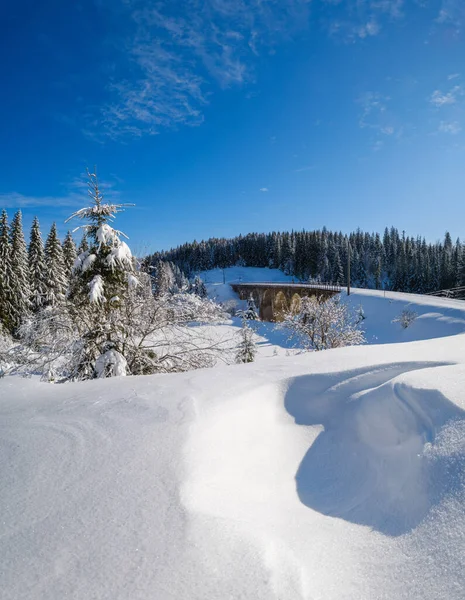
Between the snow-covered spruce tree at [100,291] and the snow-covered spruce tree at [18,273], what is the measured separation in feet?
73.6

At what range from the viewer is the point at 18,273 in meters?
28.4

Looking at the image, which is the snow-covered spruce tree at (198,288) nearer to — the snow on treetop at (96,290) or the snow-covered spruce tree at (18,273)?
the snow on treetop at (96,290)

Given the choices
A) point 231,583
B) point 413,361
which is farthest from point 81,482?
point 413,361

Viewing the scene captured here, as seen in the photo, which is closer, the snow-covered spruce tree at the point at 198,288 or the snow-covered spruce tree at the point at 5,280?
the snow-covered spruce tree at the point at 198,288

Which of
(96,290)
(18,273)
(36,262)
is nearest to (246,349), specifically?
(96,290)

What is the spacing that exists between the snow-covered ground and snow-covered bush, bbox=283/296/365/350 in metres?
12.4

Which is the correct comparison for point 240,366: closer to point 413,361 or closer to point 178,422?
point 178,422

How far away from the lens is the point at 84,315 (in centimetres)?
838

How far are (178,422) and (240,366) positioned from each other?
7.59 feet

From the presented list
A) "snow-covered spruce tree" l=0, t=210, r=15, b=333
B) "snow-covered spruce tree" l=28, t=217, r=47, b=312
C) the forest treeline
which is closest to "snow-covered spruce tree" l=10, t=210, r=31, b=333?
"snow-covered spruce tree" l=0, t=210, r=15, b=333

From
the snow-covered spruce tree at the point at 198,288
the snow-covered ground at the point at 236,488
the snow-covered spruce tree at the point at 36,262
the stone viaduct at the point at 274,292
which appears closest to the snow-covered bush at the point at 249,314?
the snow-covered spruce tree at the point at 198,288

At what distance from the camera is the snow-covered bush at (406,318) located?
21.0m

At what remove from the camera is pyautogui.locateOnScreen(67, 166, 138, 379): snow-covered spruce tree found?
790 cm

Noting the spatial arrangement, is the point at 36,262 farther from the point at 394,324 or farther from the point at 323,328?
the point at 394,324
